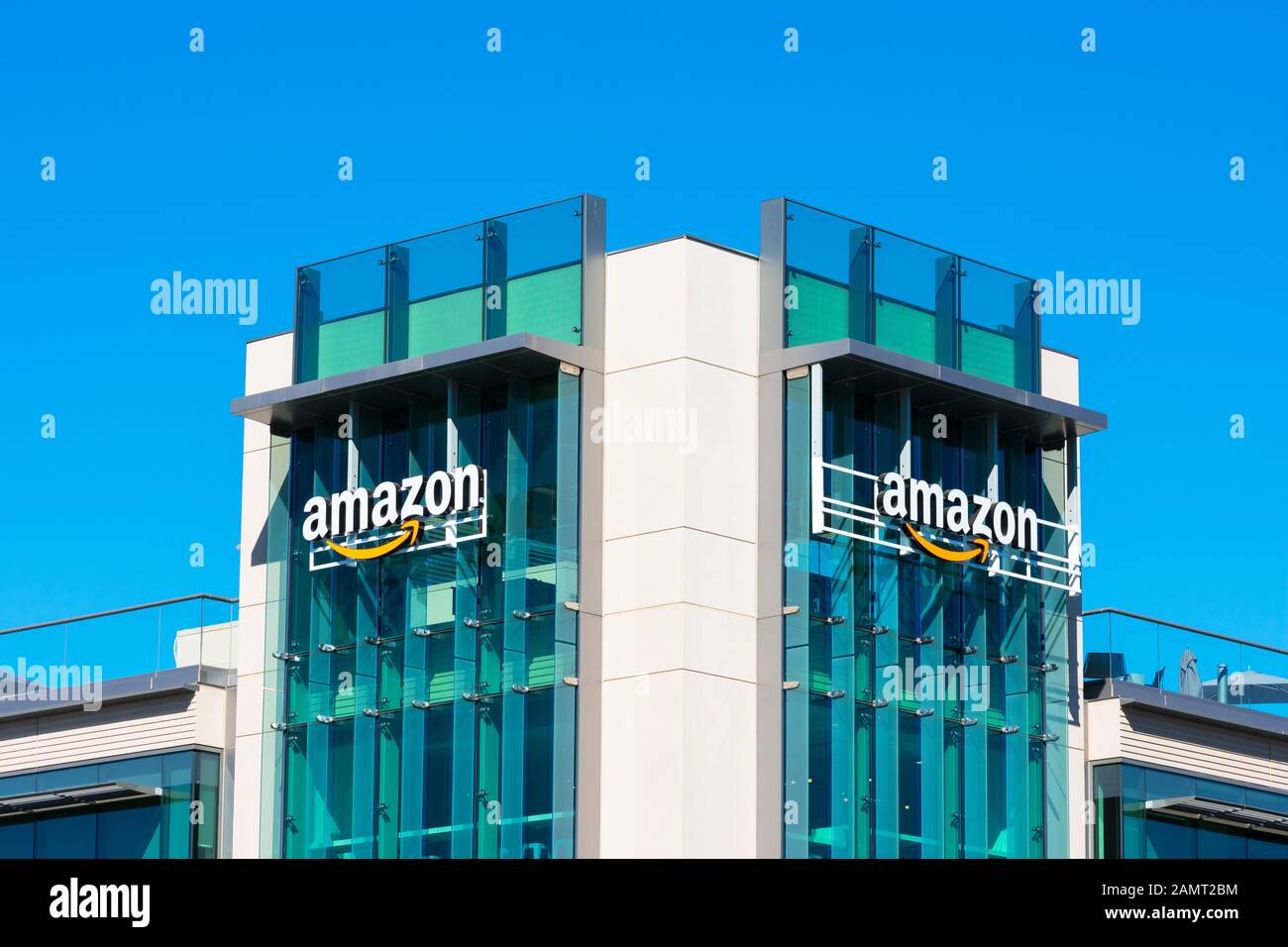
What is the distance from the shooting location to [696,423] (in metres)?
31.8

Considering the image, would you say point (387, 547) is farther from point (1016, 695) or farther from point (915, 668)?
point (1016, 695)

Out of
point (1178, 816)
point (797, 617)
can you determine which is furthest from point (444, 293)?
point (1178, 816)

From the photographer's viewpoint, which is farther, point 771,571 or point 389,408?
point 389,408

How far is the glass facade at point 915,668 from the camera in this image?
3162cm

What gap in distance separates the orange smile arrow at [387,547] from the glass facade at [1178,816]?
36.8 feet

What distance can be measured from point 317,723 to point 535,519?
4.81m

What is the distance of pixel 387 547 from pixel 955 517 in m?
8.17

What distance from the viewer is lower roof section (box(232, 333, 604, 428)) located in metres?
32.1

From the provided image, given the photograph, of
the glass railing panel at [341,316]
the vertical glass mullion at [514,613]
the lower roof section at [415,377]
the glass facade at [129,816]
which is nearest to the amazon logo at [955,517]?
the lower roof section at [415,377]

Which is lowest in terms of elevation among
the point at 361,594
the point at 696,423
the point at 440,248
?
the point at 361,594
